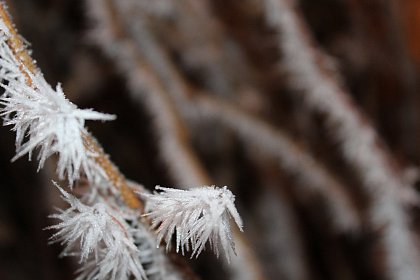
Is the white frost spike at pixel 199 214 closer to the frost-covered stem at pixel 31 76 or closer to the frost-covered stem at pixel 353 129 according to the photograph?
the frost-covered stem at pixel 31 76

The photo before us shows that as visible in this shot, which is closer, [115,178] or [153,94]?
[115,178]

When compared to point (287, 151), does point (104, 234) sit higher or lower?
lower

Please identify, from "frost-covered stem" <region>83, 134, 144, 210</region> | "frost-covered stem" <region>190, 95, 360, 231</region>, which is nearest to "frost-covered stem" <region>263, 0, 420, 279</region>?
"frost-covered stem" <region>190, 95, 360, 231</region>

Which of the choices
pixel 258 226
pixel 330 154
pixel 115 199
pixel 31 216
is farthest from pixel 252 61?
pixel 115 199

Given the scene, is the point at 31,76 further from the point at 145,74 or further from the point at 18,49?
the point at 145,74

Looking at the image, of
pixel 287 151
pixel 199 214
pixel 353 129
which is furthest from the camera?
pixel 287 151

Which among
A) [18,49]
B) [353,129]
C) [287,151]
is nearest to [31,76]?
[18,49]
